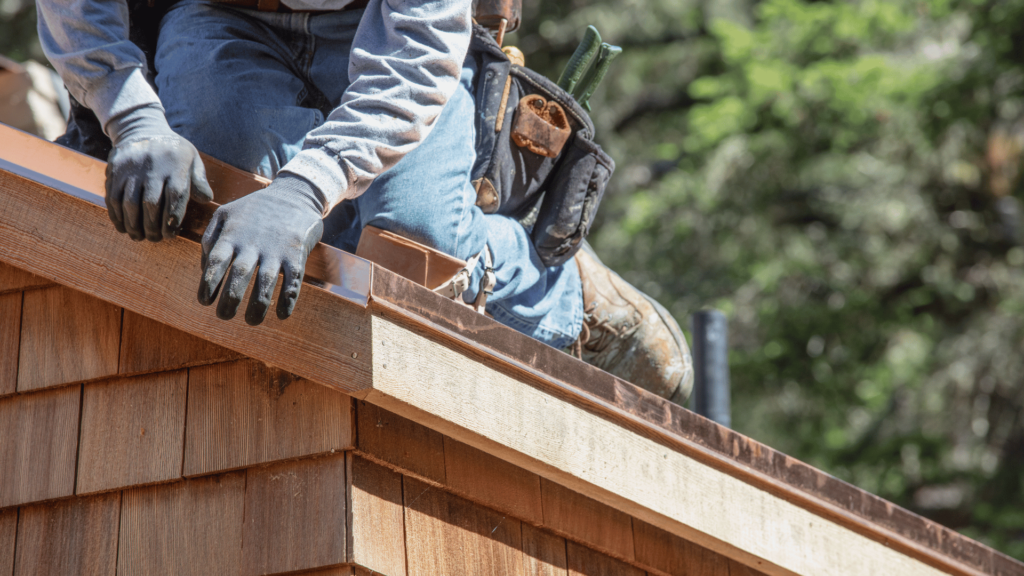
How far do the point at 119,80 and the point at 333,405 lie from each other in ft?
2.22

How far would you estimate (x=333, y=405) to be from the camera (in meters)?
1.69

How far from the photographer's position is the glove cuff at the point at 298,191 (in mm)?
1601

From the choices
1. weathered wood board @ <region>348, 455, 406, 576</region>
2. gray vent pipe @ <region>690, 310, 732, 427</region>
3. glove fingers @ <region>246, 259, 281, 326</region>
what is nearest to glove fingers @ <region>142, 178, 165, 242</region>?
glove fingers @ <region>246, 259, 281, 326</region>

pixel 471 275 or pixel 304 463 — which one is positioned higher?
pixel 471 275

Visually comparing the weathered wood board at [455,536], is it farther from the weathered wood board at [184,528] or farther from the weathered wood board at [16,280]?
the weathered wood board at [16,280]

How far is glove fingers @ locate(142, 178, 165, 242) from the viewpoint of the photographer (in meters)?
1.57

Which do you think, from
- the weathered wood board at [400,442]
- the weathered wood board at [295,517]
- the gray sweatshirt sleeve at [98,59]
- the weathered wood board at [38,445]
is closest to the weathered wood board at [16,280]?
the weathered wood board at [38,445]

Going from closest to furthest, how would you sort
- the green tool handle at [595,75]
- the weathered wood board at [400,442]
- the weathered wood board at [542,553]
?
the weathered wood board at [400,442]
the weathered wood board at [542,553]
the green tool handle at [595,75]

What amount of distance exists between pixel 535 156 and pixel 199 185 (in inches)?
33.8

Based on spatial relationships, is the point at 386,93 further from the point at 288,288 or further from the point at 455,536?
the point at 455,536

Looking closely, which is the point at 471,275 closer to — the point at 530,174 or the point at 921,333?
the point at 530,174

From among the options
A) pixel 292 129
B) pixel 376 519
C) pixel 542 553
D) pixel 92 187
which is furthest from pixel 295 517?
pixel 292 129

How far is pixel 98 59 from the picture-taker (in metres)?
1.84

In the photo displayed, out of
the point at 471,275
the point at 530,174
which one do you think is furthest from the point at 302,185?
the point at 530,174
